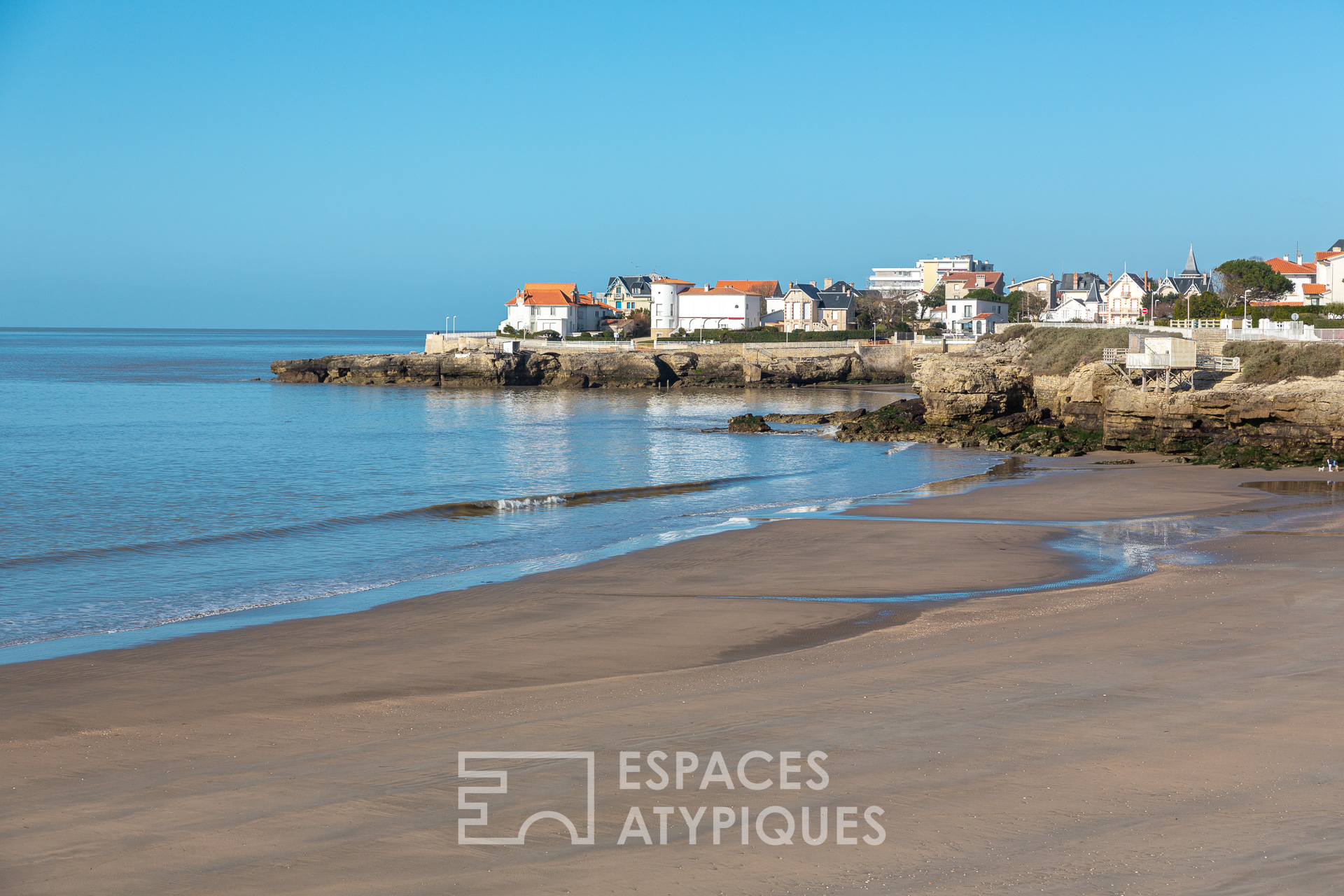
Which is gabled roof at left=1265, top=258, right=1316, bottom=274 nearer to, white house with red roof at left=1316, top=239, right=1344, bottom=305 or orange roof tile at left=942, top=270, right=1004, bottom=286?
white house with red roof at left=1316, top=239, right=1344, bottom=305

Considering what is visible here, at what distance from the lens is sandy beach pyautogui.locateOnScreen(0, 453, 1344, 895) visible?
5582 millimetres

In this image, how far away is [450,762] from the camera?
7.27 meters

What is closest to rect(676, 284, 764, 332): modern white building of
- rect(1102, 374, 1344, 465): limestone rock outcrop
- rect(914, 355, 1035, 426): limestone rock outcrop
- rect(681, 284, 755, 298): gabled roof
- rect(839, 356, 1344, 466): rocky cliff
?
rect(681, 284, 755, 298): gabled roof

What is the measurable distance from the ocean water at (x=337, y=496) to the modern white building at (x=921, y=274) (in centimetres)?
10004

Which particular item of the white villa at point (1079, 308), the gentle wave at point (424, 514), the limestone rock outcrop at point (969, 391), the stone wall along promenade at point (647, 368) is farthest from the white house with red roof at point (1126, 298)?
the gentle wave at point (424, 514)

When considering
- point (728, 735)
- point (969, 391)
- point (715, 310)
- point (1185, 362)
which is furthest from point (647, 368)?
point (728, 735)

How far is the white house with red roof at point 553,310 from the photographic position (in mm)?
108938

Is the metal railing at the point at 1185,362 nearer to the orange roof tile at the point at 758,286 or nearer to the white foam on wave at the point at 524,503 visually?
the white foam on wave at the point at 524,503

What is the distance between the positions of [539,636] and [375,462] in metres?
22.1

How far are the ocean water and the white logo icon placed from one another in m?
6.85

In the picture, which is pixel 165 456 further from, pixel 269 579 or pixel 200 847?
pixel 200 847

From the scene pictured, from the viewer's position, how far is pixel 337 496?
25.0 metres

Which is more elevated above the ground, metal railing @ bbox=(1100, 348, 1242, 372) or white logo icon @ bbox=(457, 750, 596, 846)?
metal railing @ bbox=(1100, 348, 1242, 372)

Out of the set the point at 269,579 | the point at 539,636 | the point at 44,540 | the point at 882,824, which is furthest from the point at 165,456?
the point at 882,824
